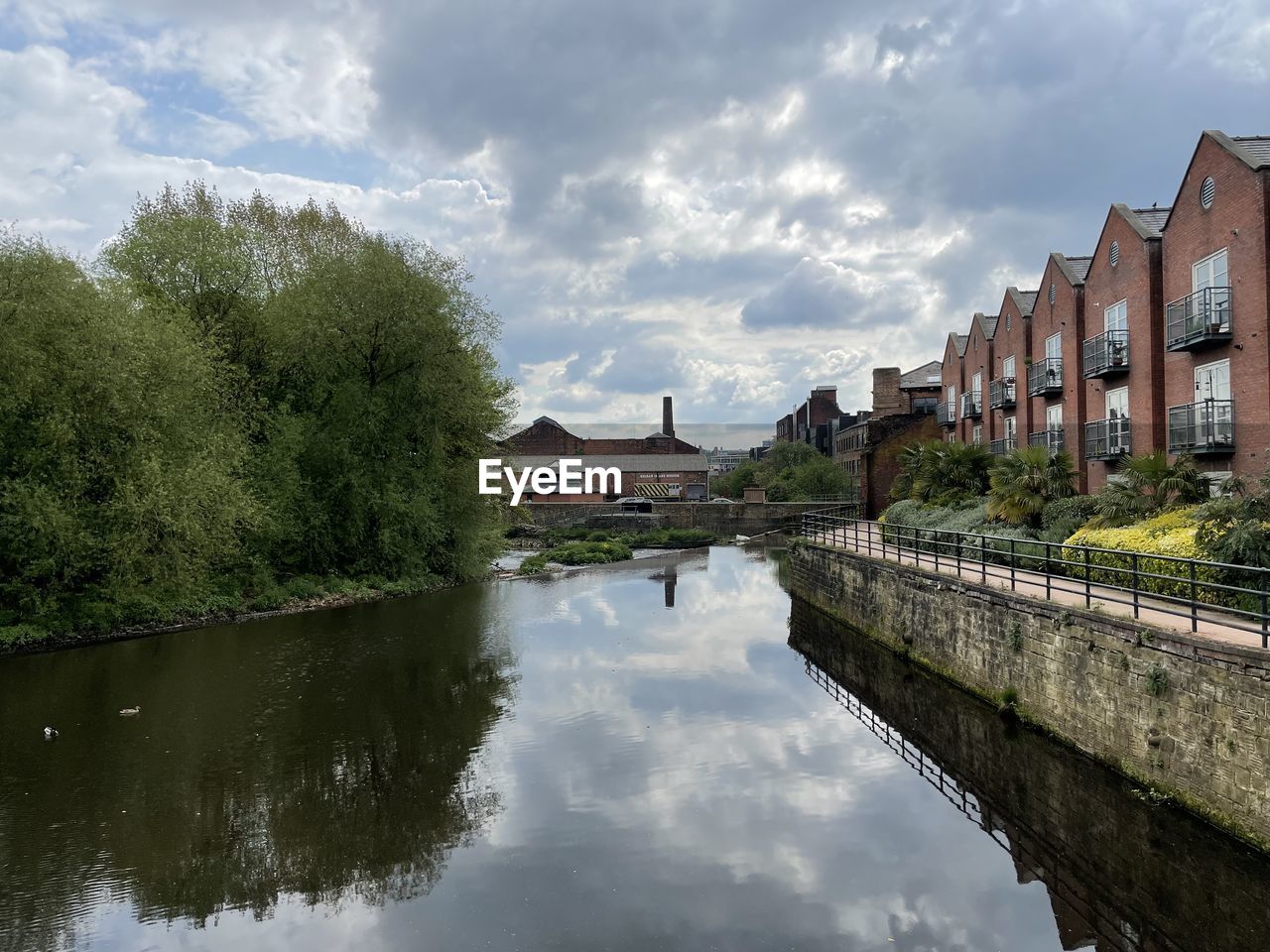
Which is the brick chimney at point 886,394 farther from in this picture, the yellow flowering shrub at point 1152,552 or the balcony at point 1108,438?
the yellow flowering shrub at point 1152,552

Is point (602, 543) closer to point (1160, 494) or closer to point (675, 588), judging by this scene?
point (675, 588)

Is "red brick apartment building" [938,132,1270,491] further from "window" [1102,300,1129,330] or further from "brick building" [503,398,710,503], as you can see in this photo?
"brick building" [503,398,710,503]

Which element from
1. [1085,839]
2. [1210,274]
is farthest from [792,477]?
[1085,839]

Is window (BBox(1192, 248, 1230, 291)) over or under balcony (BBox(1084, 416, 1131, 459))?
over

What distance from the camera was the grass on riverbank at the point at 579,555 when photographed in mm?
39688

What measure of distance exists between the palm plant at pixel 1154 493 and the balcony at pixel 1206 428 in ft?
6.61

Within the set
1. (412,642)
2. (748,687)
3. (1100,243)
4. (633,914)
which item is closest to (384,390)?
(412,642)

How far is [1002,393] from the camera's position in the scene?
33.3m

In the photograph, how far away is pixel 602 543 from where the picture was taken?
1869 inches

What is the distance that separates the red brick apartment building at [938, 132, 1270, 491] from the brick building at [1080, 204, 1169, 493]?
0.11 ft

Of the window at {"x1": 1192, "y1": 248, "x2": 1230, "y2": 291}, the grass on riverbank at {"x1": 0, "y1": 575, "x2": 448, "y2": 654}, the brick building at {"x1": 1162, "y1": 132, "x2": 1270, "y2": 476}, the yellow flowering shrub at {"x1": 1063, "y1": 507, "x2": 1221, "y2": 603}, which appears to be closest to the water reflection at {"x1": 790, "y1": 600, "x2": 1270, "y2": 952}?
the yellow flowering shrub at {"x1": 1063, "y1": 507, "x2": 1221, "y2": 603}

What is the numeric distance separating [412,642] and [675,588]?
13352 millimetres

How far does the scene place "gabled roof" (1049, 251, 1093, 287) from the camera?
2708 centimetres

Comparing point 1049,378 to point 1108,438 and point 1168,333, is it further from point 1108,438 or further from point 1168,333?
point 1168,333
